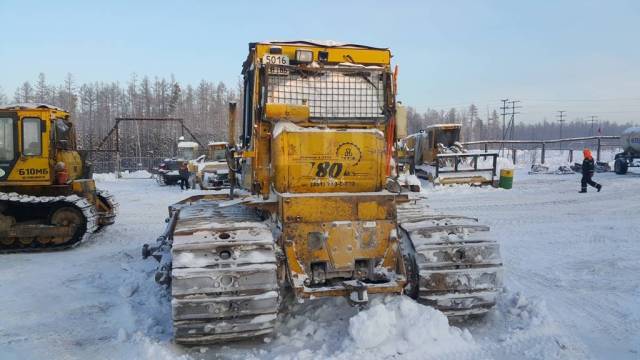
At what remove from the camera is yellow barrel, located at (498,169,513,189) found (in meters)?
19.8

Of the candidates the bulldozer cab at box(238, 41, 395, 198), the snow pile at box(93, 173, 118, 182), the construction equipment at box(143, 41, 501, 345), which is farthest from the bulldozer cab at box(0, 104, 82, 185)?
the snow pile at box(93, 173, 118, 182)

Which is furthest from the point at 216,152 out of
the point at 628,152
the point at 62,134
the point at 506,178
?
the point at 628,152

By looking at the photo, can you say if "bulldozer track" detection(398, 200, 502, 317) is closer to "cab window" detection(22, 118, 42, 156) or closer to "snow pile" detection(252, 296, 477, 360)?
"snow pile" detection(252, 296, 477, 360)

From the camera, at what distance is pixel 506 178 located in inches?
780

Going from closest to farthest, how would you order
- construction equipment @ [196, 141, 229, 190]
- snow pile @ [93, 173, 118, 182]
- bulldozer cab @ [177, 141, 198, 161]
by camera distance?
construction equipment @ [196, 141, 229, 190] → bulldozer cab @ [177, 141, 198, 161] → snow pile @ [93, 173, 118, 182]

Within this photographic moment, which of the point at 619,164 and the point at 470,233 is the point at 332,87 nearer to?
the point at 470,233

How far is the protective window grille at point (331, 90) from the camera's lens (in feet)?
18.4

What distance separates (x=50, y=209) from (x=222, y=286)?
25.4 ft

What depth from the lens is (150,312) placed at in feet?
20.2

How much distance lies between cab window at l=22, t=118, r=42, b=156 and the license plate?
24.2ft

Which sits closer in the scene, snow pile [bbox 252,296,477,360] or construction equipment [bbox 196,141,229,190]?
snow pile [bbox 252,296,477,360]

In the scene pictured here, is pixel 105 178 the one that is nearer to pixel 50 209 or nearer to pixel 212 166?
pixel 212 166

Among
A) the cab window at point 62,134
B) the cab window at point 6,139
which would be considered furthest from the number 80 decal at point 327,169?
the cab window at point 6,139

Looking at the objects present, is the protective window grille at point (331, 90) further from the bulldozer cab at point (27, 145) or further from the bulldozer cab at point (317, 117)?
the bulldozer cab at point (27, 145)
